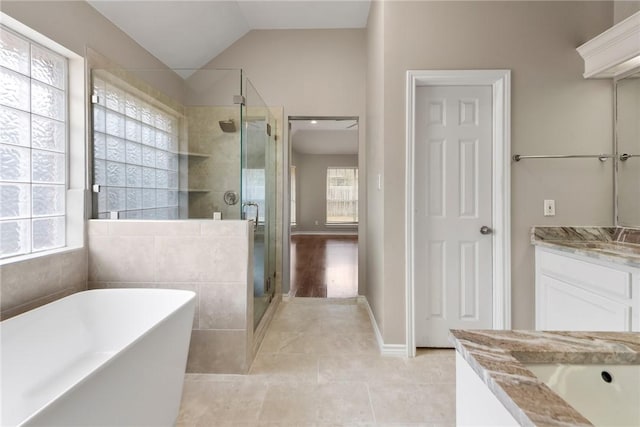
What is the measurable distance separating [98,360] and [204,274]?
680 millimetres

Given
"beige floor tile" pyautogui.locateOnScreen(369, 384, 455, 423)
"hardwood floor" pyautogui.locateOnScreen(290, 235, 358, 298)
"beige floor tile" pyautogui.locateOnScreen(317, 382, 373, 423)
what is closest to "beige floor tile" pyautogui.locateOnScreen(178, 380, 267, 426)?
"beige floor tile" pyautogui.locateOnScreen(317, 382, 373, 423)

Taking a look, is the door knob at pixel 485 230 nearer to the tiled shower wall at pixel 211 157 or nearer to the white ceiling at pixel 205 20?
the tiled shower wall at pixel 211 157

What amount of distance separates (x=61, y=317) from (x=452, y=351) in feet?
8.19

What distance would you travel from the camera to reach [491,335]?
0.72 m

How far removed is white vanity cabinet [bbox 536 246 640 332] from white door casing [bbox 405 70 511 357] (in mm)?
214

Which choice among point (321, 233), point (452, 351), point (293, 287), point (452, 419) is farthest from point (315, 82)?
point (321, 233)

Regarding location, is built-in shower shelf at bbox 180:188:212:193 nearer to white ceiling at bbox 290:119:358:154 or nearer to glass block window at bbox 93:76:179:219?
glass block window at bbox 93:76:179:219

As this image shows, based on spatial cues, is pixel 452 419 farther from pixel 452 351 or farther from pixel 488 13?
pixel 488 13

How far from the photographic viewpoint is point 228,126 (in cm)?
216

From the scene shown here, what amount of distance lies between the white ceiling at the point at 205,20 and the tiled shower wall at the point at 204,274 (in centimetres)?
165

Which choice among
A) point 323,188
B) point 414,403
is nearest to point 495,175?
point 414,403

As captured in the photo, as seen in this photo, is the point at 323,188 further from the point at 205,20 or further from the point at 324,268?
the point at 205,20

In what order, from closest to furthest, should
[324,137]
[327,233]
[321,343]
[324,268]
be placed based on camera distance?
[321,343] < [324,268] < [324,137] < [327,233]

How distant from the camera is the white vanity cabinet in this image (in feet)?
4.97
